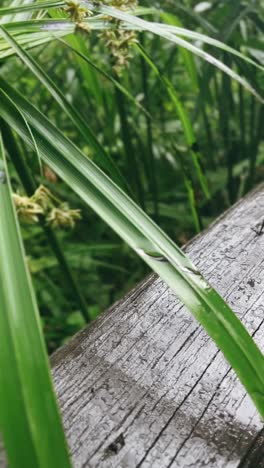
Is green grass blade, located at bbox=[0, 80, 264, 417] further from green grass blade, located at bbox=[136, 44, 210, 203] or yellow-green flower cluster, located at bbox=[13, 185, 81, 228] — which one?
green grass blade, located at bbox=[136, 44, 210, 203]

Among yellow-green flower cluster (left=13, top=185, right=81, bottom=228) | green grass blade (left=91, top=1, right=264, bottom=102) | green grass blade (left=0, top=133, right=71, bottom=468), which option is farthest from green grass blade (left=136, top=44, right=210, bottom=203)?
green grass blade (left=0, top=133, right=71, bottom=468)

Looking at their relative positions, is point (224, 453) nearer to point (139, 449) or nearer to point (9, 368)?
point (139, 449)

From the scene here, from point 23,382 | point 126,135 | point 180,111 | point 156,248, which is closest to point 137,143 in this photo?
point 126,135

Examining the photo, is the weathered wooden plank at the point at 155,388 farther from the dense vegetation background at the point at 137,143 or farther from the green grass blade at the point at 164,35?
the dense vegetation background at the point at 137,143

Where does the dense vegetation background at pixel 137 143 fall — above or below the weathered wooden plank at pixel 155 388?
above

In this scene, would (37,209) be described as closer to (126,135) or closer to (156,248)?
(156,248)

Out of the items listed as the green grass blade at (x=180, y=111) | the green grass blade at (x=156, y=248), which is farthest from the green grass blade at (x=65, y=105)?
the green grass blade at (x=180, y=111)
